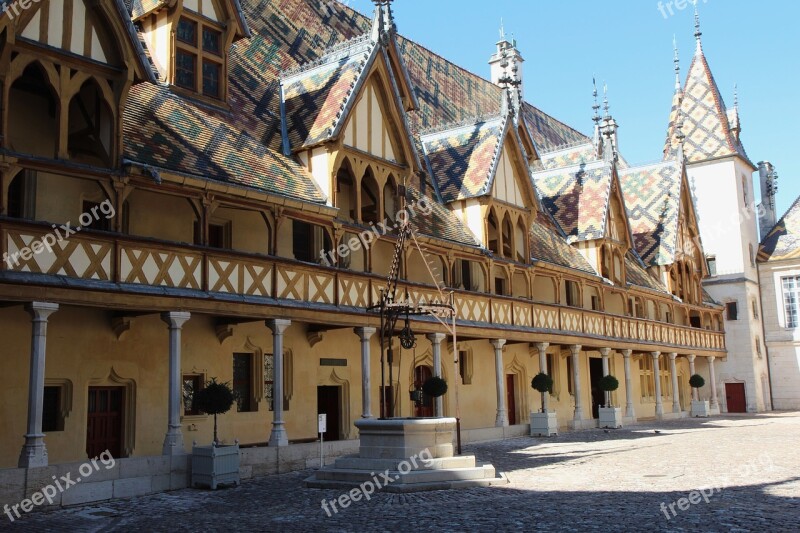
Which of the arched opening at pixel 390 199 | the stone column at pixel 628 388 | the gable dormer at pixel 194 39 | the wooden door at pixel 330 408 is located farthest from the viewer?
the stone column at pixel 628 388

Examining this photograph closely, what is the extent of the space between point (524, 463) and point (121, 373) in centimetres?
888

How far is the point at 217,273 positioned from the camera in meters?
17.3

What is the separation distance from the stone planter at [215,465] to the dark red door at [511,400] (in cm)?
1644

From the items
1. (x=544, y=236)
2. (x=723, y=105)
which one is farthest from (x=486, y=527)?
(x=723, y=105)

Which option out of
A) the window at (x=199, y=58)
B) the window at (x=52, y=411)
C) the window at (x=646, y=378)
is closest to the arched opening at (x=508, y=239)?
the window at (x=199, y=58)

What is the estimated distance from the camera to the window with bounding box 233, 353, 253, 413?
794 inches

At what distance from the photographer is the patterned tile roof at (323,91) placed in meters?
21.6

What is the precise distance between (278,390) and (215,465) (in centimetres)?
318

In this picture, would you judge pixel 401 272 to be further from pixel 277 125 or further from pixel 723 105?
pixel 723 105

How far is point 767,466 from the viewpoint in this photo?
659 inches

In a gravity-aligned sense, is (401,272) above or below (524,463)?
above

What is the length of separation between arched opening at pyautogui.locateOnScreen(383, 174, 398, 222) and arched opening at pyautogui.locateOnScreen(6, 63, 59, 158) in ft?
31.4

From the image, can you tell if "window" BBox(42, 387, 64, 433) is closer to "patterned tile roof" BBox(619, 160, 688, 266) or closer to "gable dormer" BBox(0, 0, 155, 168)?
"gable dormer" BBox(0, 0, 155, 168)

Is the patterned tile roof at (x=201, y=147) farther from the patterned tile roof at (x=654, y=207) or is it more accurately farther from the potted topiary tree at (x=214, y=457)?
the patterned tile roof at (x=654, y=207)
